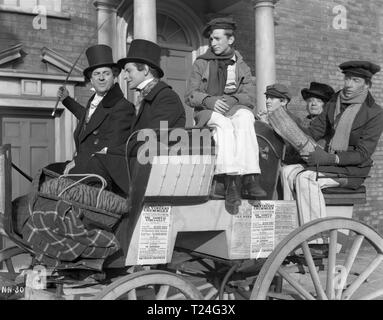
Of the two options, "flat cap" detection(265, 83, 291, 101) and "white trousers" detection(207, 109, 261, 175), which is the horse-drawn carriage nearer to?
"white trousers" detection(207, 109, 261, 175)

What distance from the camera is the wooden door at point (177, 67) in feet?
31.3

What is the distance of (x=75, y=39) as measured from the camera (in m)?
8.37

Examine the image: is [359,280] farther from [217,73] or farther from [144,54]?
[144,54]

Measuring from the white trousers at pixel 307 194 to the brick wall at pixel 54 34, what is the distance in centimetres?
496

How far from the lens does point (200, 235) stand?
134 inches

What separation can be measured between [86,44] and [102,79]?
161 inches

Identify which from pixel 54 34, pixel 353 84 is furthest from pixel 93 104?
pixel 54 34

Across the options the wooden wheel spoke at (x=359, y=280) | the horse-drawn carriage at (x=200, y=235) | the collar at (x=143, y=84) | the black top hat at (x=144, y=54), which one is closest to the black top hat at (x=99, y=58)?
the black top hat at (x=144, y=54)

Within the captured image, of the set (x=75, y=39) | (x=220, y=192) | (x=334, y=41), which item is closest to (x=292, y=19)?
(x=334, y=41)

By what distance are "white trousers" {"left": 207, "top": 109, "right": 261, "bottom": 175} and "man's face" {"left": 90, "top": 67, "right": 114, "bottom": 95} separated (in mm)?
833

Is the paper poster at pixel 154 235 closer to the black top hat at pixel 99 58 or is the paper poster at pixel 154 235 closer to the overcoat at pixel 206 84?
the overcoat at pixel 206 84

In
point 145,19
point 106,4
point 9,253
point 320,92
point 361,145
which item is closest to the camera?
point 9,253

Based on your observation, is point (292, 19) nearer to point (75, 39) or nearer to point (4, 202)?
point (75, 39)

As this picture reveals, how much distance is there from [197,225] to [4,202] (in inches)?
45.2
